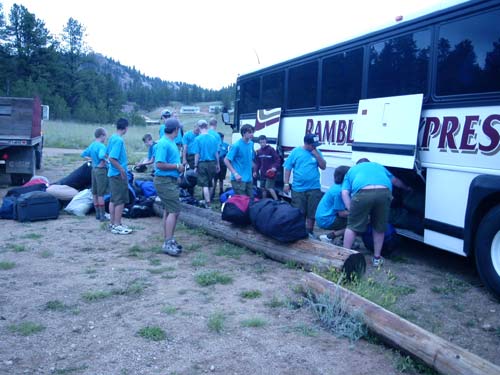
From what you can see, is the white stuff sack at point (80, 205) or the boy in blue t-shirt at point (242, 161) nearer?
the boy in blue t-shirt at point (242, 161)

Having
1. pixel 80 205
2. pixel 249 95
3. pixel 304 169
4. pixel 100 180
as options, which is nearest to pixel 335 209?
pixel 304 169

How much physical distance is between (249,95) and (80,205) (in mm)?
4679

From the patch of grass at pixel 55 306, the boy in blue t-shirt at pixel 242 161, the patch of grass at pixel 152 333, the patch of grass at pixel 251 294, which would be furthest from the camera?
the boy in blue t-shirt at pixel 242 161

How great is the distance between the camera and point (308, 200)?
725 cm

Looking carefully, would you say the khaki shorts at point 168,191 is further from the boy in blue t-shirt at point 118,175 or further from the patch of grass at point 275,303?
the patch of grass at point 275,303

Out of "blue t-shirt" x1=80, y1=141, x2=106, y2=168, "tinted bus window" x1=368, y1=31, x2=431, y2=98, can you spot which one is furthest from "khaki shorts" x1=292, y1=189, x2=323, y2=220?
"blue t-shirt" x1=80, y1=141, x2=106, y2=168

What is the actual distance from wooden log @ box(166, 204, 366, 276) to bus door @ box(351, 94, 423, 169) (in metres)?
1.51

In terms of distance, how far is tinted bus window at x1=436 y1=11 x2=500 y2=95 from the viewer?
5.07 metres

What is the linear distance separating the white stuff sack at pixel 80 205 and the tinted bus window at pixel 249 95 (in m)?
4.22

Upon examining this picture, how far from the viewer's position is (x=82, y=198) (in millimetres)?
9453

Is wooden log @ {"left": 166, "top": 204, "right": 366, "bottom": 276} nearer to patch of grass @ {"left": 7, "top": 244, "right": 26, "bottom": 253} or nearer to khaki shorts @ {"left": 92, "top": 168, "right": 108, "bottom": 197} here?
khaki shorts @ {"left": 92, "top": 168, "right": 108, "bottom": 197}

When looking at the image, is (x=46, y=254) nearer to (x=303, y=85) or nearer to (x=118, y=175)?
(x=118, y=175)

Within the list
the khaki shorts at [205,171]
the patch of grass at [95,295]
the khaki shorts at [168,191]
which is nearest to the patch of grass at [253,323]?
the patch of grass at [95,295]

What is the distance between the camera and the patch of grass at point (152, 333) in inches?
157
